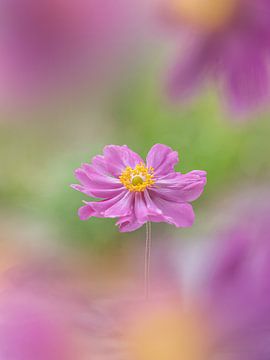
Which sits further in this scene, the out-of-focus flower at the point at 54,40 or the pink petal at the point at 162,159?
the out-of-focus flower at the point at 54,40

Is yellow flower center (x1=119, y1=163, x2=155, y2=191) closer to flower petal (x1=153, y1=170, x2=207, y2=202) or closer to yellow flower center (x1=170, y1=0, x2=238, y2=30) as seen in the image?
flower petal (x1=153, y1=170, x2=207, y2=202)

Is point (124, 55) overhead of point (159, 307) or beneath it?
overhead

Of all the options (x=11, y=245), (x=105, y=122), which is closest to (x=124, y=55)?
(x=105, y=122)

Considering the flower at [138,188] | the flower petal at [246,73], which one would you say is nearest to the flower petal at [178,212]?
the flower at [138,188]

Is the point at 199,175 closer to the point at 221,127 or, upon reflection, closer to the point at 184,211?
the point at 184,211

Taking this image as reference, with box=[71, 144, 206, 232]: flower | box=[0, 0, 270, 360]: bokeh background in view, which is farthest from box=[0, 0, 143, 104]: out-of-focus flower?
box=[71, 144, 206, 232]: flower

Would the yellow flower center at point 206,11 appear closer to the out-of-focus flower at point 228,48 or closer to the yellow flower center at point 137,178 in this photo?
the out-of-focus flower at point 228,48

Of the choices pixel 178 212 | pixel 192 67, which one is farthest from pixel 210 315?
pixel 192 67
